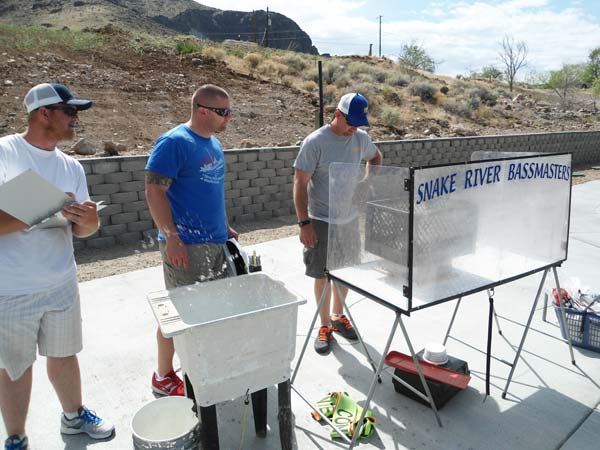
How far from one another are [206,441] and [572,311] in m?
2.74

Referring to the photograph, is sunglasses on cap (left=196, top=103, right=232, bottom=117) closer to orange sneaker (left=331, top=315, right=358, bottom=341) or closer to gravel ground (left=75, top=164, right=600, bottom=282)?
orange sneaker (left=331, top=315, right=358, bottom=341)

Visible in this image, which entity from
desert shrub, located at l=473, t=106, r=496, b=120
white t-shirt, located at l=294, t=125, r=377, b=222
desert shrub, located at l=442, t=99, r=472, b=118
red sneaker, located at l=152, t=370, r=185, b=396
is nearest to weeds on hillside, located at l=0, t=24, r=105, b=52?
desert shrub, located at l=442, t=99, r=472, b=118

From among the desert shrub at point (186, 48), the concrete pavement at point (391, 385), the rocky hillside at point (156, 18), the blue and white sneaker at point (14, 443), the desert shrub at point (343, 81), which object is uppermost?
the rocky hillside at point (156, 18)

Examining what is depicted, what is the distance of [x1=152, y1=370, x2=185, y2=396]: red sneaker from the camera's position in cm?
272

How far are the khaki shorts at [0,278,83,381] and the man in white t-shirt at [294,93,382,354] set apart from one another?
1550 mm

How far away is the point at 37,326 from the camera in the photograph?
6.92 feet

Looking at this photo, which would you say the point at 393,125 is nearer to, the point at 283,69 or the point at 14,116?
the point at 283,69

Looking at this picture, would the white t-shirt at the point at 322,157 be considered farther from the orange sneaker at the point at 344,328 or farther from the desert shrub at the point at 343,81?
the desert shrub at the point at 343,81

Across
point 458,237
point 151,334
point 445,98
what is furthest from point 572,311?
point 445,98

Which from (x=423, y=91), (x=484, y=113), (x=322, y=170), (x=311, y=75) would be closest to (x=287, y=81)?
(x=311, y=75)

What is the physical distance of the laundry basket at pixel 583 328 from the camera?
10.6 feet

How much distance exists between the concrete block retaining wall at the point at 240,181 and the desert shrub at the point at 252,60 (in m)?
11.8

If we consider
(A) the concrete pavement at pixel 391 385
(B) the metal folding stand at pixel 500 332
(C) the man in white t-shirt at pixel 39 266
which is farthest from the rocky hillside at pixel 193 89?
(B) the metal folding stand at pixel 500 332

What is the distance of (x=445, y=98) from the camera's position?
23359mm
